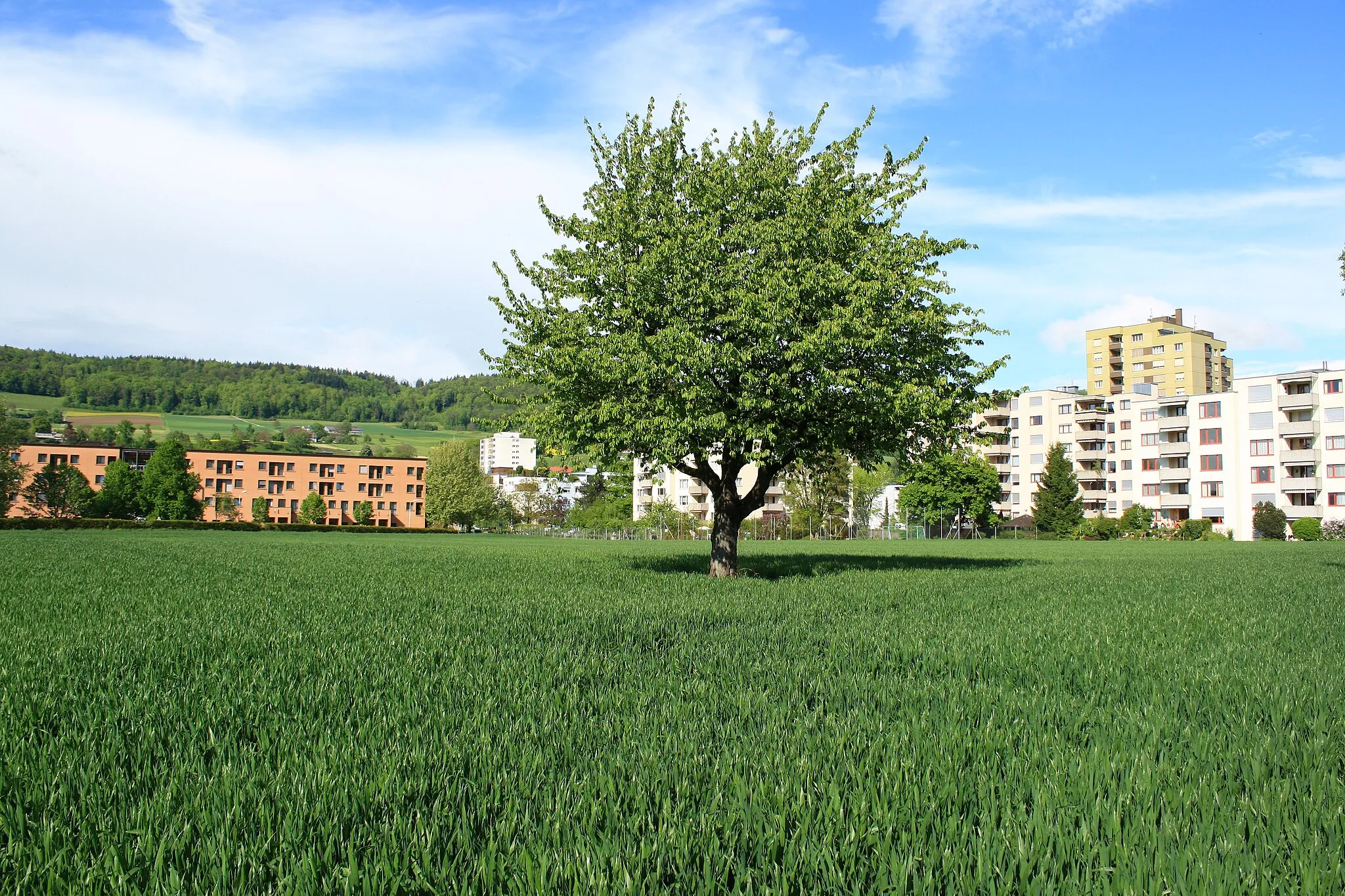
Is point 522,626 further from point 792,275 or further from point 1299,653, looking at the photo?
point 792,275

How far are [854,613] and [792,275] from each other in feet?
27.5

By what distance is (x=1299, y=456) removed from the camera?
8488 centimetres

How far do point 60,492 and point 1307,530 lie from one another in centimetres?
12817

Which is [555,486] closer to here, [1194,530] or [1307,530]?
[1194,530]

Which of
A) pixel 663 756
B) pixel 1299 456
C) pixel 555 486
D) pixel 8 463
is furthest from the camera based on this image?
pixel 555 486

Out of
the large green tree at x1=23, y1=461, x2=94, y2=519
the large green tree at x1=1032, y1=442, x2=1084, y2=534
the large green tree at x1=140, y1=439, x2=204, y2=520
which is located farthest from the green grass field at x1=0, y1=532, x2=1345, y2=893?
the large green tree at x1=23, y1=461, x2=94, y2=519

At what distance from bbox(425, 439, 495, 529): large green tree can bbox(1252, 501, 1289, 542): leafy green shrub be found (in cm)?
9407

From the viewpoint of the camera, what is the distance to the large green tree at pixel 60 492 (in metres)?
97.7

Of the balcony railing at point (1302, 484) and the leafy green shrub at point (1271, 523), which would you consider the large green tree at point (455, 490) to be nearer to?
the leafy green shrub at point (1271, 523)

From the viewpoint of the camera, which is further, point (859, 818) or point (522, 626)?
point (522, 626)

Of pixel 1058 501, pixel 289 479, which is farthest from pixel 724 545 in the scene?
pixel 289 479

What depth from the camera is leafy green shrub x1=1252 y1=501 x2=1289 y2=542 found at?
77062 millimetres

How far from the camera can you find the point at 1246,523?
290 ft

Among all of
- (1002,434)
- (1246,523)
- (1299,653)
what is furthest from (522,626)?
(1246,523)
